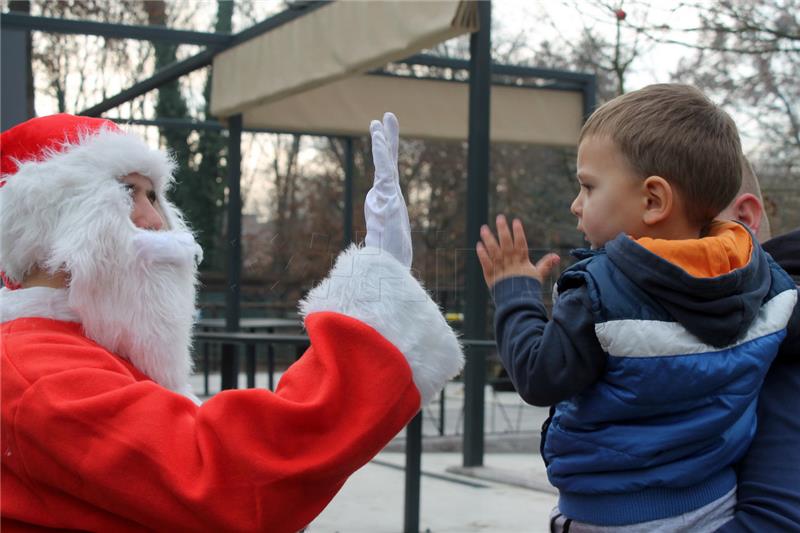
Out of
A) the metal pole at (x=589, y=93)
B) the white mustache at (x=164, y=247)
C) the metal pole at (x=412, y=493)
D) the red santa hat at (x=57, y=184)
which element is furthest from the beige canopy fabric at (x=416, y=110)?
the white mustache at (x=164, y=247)

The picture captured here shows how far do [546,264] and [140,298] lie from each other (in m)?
0.72

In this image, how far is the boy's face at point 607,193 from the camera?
1.60m

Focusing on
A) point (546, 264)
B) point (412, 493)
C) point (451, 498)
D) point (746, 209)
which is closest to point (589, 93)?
point (451, 498)

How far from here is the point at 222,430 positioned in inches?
55.6

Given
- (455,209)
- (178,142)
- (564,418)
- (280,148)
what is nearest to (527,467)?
(564,418)

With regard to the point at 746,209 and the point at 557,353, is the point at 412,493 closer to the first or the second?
the point at 746,209

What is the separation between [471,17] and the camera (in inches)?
174

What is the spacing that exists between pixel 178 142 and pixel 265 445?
523 inches

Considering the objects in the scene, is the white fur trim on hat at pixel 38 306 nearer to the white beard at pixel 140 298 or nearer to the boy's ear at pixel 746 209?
the white beard at pixel 140 298

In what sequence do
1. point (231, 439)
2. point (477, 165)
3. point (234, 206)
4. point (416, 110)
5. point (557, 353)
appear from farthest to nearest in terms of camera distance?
1. point (416, 110)
2. point (234, 206)
3. point (477, 165)
4. point (557, 353)
5. point (231, 439)

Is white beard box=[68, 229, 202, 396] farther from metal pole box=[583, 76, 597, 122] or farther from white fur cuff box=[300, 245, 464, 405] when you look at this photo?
metal pole box=[583, 76, 597, 122]

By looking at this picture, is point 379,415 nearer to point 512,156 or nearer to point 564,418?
point 564,418

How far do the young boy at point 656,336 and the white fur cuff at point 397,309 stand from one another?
149 mm

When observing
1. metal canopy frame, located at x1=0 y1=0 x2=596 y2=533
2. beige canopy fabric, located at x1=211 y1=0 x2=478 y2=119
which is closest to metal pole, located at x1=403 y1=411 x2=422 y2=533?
metal canopy frame, located at x1=0 y1=0 x2=596 y2=533
